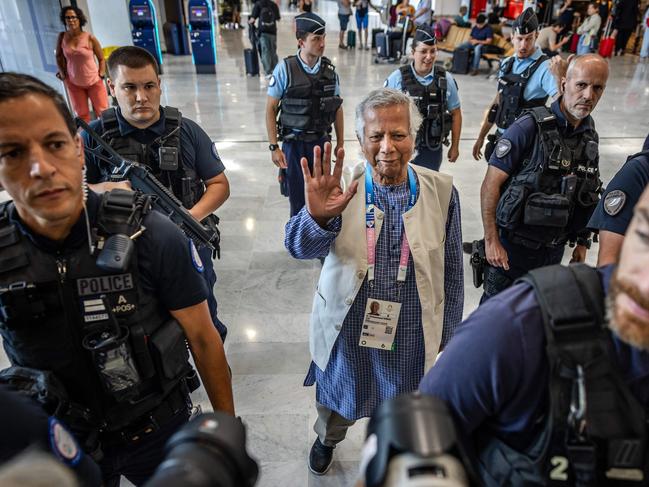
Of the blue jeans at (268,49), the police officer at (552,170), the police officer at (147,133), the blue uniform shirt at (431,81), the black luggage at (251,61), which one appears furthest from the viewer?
Result: the black luggage at (251,61)

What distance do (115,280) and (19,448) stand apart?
0.49m

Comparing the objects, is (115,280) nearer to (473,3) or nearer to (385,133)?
(385,133)

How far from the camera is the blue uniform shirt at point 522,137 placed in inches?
101

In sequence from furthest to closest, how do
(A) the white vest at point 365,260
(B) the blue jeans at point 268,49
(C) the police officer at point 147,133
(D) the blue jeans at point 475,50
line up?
(D) the blue jeans at point 475,50 < (B) the blue jeans at point 268,49 < (C) the police officer at point 147,133 < (A) the white vest at point 365,260

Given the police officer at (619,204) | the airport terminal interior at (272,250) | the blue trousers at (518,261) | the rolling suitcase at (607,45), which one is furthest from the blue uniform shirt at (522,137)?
the rolling suitcase at (607,45)

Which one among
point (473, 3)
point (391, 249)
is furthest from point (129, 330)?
point (473, 3)

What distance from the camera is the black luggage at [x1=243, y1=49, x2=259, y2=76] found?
11.1 meters

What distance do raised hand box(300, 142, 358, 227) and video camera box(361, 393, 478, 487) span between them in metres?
0.98

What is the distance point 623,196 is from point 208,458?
1.88 metres

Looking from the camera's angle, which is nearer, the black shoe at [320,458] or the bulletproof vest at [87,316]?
the bulletproof vest at [87,316]

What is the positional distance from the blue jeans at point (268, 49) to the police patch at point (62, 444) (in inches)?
398

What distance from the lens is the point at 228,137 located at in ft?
23.6

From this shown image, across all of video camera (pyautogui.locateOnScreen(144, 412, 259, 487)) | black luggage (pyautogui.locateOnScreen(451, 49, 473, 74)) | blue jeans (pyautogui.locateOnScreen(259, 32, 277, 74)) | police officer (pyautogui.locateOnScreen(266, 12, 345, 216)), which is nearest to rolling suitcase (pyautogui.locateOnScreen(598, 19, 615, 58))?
black luggage (pyautogui.locateOnScreen(451, 49, 473, 74))

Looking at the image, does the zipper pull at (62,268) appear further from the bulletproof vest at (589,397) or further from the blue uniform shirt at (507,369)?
the bulletproof vest at (589,397)
